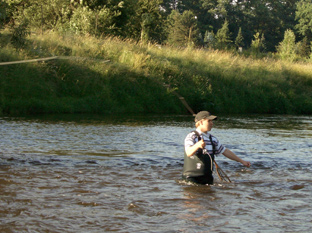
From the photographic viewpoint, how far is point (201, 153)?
22.9 feet

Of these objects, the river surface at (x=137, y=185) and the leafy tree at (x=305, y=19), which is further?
the leafy tree at (x=305, y=19)

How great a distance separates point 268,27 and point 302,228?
84202 millimetres

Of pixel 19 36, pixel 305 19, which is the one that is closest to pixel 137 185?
pixel 19 36

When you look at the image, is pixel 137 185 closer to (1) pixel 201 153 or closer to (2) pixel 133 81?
(1) pixel 201 153

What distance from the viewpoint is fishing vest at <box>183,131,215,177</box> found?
696 centimetres

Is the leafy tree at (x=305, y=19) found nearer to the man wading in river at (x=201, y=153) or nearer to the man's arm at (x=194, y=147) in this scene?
the man wading in river at (x=201, y=153)

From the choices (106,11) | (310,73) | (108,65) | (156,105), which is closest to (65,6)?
(106,11)

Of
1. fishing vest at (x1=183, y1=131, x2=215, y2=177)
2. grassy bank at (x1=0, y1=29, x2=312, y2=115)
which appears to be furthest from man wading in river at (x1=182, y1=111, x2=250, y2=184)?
grassy bank at (x1=0, y1=29, x2=312, y2=115)

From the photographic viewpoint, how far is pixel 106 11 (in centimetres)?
2548

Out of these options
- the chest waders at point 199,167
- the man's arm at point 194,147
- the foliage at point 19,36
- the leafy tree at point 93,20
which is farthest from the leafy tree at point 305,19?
the man's arm at point 194,147

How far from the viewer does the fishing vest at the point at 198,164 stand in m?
6.96

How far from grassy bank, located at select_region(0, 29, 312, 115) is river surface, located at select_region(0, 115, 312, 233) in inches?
151

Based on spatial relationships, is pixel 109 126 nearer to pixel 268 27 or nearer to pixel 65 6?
pixel 65 6

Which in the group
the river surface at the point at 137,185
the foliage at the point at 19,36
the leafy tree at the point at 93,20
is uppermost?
the leafy tree at the point at 93,20
